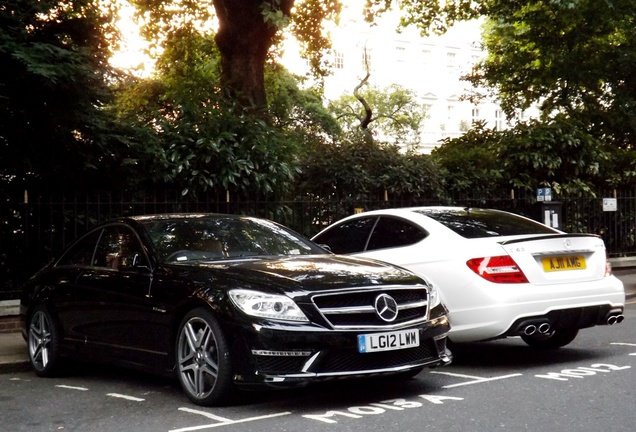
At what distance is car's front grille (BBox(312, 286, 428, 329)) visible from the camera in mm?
6512

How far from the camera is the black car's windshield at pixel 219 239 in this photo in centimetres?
764

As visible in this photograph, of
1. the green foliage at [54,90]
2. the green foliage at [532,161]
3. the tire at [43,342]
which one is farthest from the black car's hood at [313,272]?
the green foliage at [532,161]

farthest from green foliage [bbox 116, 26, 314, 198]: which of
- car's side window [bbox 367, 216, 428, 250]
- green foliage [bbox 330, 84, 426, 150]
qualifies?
green foliage [bbox 330, 84, 426, 150]

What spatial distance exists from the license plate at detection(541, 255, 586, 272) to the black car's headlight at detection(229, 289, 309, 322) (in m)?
2.80

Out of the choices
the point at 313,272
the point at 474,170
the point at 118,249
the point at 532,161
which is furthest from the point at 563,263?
the point at 532,161

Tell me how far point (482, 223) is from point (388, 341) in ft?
9.00

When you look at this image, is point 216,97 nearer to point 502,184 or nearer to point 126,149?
point 126,149

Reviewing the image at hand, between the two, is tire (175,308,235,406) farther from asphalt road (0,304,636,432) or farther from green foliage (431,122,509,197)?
green foliage (431,122,509,197)

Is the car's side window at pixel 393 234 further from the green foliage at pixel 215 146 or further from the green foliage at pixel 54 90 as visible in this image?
the green foliage at pixel 215 146

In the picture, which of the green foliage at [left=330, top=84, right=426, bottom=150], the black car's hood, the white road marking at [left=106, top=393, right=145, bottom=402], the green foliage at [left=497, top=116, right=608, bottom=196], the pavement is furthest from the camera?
the green foliage at [left=330, top=84, right=426, bottom=150]

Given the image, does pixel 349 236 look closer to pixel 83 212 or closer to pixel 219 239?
pixel 219 239

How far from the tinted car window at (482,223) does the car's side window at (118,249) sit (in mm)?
2882

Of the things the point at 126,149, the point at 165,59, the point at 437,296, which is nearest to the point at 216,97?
the point at 126,149

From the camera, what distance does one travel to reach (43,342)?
876cm
